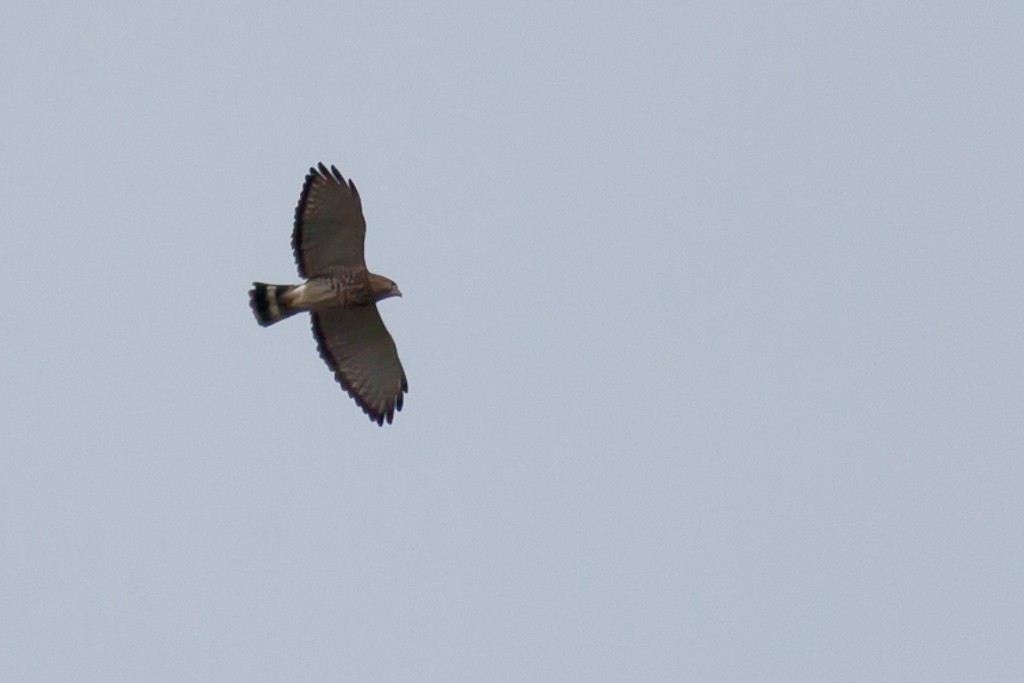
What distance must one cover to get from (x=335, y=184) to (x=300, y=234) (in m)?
0.73

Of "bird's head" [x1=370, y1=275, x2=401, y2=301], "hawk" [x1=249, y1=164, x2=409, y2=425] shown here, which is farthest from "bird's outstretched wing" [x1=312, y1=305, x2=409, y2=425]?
"bird's head" [x1=370, y1=275, x2=401, y2=301]

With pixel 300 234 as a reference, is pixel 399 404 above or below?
below

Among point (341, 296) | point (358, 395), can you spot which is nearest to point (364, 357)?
point (358, 395)

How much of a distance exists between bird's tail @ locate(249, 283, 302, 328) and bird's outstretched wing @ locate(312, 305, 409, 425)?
1.31ft

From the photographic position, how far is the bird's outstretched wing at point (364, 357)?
2206 cm

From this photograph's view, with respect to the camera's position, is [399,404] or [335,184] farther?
[399,404]

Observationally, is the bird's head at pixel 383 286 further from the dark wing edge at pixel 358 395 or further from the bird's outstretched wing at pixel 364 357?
the dark wing edge at pixel 358 395

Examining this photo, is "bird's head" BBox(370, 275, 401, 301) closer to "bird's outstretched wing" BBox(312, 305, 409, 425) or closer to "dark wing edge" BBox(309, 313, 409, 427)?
"bird's outstretched wing" BBox(312, 305, 409, 425)

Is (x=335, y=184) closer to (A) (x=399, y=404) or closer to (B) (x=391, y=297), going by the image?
(B) (x=391, y=297)

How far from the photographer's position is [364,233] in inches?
839

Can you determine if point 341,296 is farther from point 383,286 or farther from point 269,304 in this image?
point 269,304

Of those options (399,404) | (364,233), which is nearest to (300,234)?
(364,233)

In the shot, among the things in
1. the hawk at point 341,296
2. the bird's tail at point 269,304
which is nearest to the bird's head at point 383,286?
the hawk at point 341,296

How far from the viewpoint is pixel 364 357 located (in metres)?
22.5
